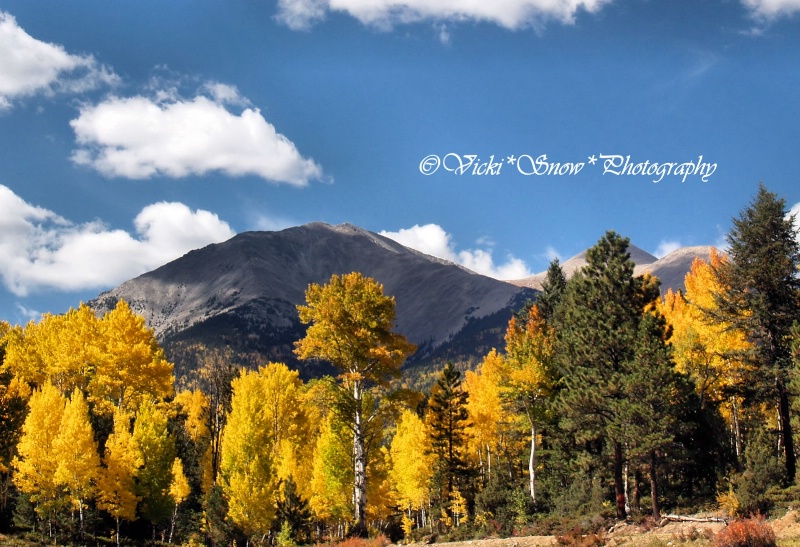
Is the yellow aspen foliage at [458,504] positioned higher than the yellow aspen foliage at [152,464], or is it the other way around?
the yellow aspen foliage at [152,464]

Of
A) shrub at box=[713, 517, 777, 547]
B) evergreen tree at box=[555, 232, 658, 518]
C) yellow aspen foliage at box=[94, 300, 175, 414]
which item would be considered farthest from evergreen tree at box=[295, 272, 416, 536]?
yellow aspen foliage at box=[94, 300, 175, 414]

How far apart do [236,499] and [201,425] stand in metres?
48.9

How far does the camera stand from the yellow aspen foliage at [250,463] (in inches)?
1367

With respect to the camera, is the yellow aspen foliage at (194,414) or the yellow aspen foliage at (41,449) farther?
the yellow aspen foliage at (194,414)

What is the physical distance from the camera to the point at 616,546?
64.3ft

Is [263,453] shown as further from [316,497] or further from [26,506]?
[26,506]

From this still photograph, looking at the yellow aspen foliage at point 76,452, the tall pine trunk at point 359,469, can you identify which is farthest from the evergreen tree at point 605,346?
the yellow aspen foliage at point 76,452

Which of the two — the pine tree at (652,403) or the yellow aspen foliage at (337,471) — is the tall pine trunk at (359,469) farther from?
the pine tree at (652,403)

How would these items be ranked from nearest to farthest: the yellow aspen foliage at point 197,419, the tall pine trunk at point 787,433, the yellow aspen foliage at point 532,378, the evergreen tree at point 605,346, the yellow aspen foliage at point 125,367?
the tall pine trunk at point 787,433 < the evergreen tree at point 605,346 < the yellow aspen foliage at point 532,378 < the yellow aspen foliage at point 125,367 < the yellow aspen foliage at point 197,419

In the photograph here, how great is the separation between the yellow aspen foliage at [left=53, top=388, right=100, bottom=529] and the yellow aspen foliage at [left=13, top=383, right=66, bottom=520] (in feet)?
1.90

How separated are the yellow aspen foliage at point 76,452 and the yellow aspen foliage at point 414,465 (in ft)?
74.5

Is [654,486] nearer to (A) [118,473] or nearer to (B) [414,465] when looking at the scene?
(B) [414,465]

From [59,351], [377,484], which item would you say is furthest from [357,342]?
[59,351]

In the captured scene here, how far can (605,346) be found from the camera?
28281 millimetres
